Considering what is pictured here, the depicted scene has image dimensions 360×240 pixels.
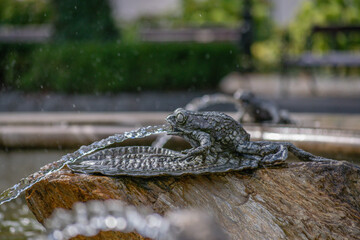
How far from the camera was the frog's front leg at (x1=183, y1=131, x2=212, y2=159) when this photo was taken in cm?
209

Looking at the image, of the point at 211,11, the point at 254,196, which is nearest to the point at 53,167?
the point at 254,196

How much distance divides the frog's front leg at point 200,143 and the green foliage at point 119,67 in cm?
Result: 756

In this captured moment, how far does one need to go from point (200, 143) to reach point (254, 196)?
299 millimetres

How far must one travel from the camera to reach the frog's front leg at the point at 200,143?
82.1 inches

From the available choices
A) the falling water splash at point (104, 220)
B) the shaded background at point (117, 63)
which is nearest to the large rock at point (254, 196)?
the falling water splash at point (104, 220)

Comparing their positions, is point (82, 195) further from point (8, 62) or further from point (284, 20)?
point (284, 20)

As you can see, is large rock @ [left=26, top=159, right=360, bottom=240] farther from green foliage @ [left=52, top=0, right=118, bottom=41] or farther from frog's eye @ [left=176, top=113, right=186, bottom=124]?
green foliage @ [left=52, top=0, right=118, bottom=41]

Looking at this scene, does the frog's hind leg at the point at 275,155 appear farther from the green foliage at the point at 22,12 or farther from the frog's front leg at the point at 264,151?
the green foliage at the point at 22,12

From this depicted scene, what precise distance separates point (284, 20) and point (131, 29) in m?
6.13

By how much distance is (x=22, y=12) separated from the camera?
1766 centimetres

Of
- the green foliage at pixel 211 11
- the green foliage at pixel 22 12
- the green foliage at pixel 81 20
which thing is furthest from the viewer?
the green foliage at pixel 211 11

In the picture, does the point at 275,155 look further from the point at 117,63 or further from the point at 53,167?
the point at 117,63

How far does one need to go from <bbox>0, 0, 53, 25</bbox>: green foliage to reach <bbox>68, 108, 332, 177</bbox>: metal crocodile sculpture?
1543cm

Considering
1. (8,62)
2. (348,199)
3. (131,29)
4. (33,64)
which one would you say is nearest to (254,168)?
(348,199)
